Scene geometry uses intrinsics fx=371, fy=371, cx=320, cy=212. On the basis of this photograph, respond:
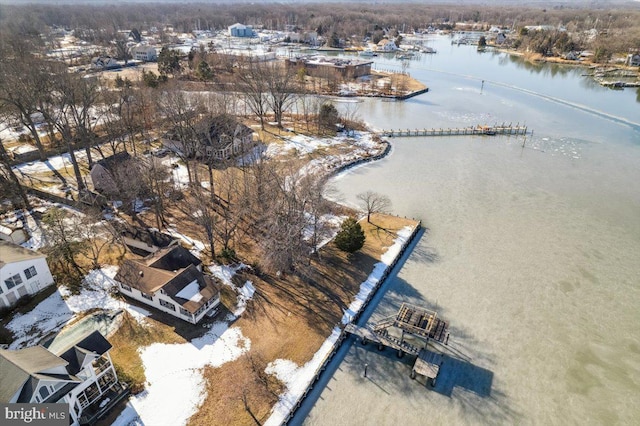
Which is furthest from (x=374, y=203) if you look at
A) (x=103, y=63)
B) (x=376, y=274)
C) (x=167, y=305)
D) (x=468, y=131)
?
(x=103, y=63)

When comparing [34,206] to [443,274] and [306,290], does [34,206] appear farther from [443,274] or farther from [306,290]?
[443,274]

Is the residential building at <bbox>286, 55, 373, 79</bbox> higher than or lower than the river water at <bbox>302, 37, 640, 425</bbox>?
higher

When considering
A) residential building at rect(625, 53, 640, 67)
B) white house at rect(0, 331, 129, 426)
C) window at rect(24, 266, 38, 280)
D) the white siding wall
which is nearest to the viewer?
white house at rect(0, 331, 129, 426)

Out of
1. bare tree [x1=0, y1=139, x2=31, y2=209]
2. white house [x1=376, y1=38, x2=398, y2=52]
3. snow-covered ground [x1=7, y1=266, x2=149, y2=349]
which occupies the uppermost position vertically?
white house [x1=376, y1=38, x2=398, y2=52]

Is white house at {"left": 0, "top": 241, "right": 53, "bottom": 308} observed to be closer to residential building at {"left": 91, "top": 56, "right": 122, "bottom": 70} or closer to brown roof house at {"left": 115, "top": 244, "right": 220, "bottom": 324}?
brown roof house at {"left": 115, "top": 244, "right": 220, "bottom": 324}

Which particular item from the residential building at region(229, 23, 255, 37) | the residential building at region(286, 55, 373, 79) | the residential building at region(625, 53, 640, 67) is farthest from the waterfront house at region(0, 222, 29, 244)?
the residential building at region(229, 23, 255, 37)

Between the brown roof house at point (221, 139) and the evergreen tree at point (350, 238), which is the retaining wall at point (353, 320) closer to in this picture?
the evergreen tree at point (350, 238)

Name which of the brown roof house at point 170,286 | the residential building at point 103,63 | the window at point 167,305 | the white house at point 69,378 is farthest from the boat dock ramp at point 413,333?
the residential building at point 103,63

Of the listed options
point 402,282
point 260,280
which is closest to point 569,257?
point 402,282
